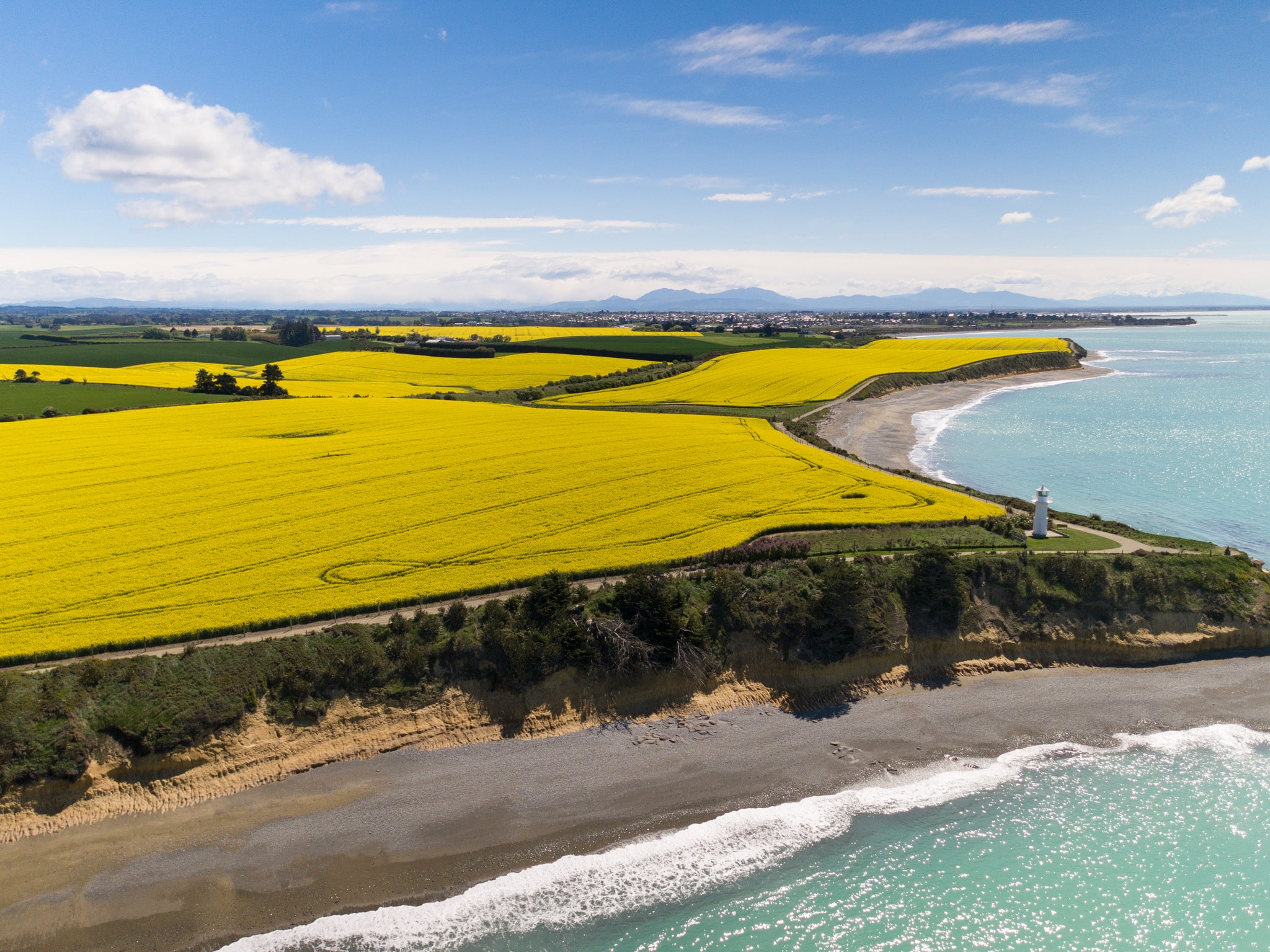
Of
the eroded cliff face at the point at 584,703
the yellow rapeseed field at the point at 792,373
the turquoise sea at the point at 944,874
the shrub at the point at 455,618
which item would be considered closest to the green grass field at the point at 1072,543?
the eroded cliff face at the point at 584,703

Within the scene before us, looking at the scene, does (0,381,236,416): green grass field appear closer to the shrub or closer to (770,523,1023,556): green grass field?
the shrub

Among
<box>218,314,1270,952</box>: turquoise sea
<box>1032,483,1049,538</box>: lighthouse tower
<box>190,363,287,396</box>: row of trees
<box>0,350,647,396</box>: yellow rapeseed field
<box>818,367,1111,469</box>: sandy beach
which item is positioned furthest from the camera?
<box>0,350,647,396</box>: yellow rapeseed field

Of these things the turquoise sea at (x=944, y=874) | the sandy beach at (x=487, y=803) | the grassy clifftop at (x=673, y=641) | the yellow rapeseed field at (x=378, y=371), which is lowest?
the turquoise sea at (x=944, y=874)

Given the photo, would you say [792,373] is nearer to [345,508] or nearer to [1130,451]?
[1130,451]

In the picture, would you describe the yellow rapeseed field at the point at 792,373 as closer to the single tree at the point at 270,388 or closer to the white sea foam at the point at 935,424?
the white sea foam at the point at 935,424

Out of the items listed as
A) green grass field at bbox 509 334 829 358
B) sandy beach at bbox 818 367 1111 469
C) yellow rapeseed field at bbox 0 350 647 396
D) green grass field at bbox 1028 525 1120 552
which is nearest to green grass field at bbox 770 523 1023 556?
green grass field at bbox 1028 525 1120 552
